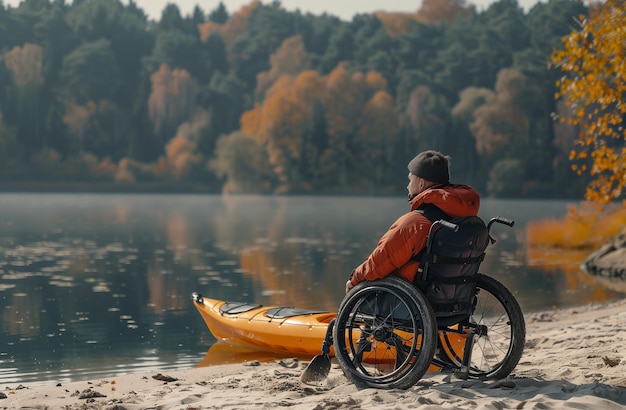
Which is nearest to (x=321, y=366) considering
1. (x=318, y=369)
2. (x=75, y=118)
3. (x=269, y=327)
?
(x=318, y=369)

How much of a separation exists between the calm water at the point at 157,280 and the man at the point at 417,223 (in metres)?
3.80

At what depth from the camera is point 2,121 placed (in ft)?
242

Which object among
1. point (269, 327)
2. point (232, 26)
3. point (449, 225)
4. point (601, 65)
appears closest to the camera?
point (449, 225)

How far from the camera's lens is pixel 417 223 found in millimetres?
5730

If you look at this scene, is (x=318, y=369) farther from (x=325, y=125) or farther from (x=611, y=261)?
(x=325, y=125)

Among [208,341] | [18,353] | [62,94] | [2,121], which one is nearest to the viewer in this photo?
[18,353]

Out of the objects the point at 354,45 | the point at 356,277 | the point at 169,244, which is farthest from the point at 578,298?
the point at 354,45

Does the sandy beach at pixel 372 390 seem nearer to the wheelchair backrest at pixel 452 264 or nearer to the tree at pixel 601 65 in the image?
the wheelchair backrest at pixel 452 264

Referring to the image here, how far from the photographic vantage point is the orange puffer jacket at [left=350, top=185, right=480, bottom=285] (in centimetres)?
573

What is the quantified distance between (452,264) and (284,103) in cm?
6487

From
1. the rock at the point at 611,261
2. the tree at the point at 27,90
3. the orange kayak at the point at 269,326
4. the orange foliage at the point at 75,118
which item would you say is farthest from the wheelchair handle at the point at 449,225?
the orange foliage at the point at 75,118

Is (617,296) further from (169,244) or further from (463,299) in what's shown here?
(169,244)

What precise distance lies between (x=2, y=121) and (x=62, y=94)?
7129mm

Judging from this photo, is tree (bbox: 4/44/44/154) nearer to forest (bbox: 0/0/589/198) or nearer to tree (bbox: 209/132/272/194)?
forest (bbox: 0/0/589/198)
